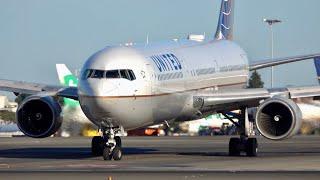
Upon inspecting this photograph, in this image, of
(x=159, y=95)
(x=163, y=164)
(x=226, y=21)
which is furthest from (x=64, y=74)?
(x=163, y=164)

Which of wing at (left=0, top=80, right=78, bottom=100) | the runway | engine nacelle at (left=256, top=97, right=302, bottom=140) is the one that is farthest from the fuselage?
wing at (left=0, top=80, right=78, bottom=100)

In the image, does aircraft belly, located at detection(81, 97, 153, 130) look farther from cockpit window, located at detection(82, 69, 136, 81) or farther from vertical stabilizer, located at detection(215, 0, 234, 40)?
vertical stabilizer, located at detection(215, 0, 234, 40)

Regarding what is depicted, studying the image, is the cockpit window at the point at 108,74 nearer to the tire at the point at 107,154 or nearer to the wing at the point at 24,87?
Result: the tire at the point at 107,154

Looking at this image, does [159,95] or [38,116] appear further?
[38,116]

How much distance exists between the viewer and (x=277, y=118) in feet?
133

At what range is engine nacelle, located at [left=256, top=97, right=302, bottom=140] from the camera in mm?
40188

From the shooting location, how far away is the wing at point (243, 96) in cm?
4219

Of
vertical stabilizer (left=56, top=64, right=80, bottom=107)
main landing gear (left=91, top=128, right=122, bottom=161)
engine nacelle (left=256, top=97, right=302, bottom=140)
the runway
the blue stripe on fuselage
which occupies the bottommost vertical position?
the runway

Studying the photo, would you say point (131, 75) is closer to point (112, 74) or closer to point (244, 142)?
point (112, 74)

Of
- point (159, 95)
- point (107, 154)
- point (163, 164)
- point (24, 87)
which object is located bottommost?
point (163, 164)

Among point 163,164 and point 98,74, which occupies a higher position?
point 98,74

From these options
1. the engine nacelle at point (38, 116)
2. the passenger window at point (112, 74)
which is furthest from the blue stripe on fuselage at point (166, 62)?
the engine nacelle at point (38, 116)

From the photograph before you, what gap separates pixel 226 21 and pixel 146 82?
16.6m

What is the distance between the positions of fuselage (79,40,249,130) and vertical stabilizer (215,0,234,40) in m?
6.08
